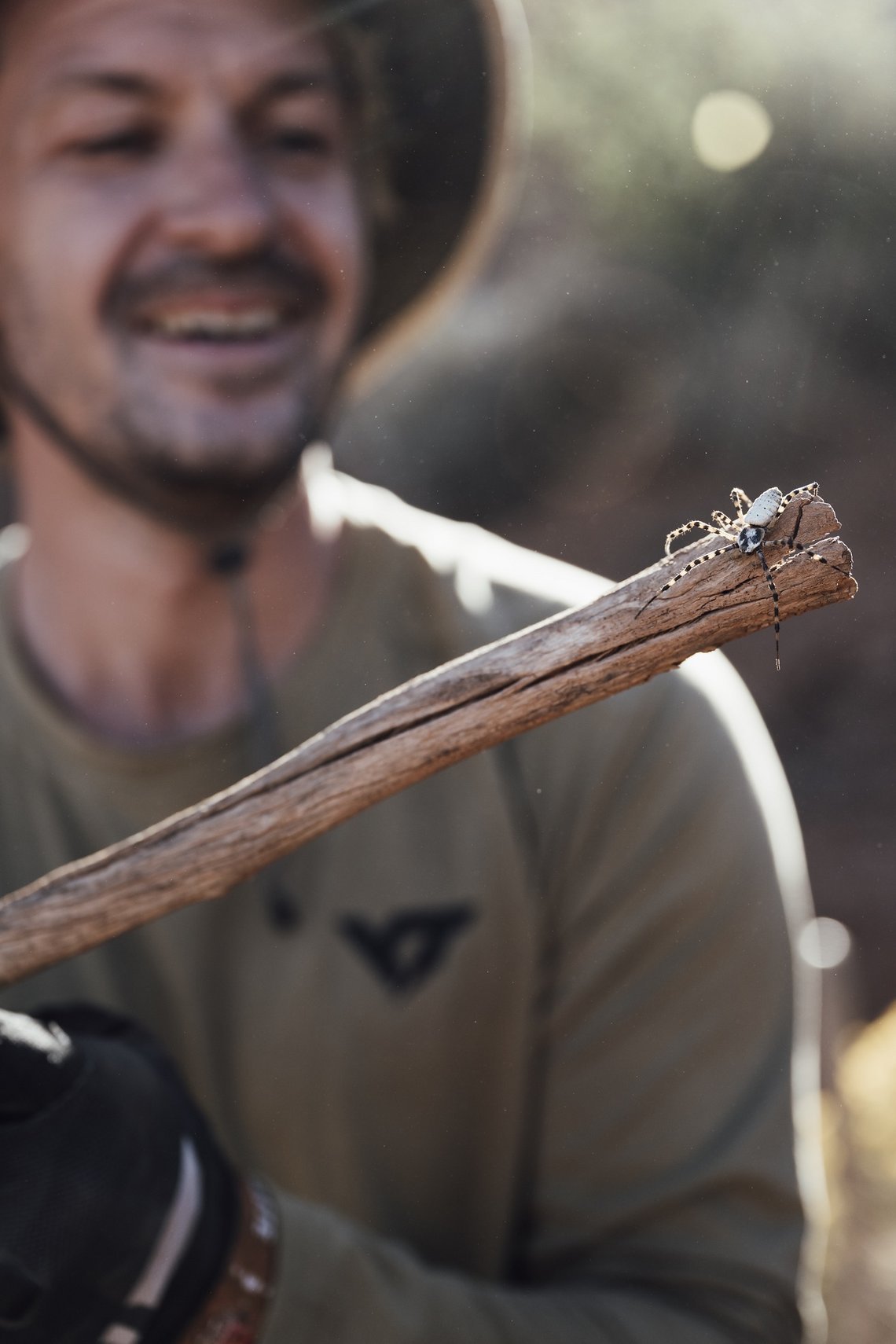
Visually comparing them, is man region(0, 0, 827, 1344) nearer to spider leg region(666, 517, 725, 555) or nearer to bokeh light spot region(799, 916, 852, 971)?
spider leg region(666, 517, 725, 555)

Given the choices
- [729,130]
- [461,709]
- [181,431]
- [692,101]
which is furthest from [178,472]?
[692,101]

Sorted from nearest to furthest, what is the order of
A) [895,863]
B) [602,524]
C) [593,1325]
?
[593,1325]
[895,863]
[602,524]

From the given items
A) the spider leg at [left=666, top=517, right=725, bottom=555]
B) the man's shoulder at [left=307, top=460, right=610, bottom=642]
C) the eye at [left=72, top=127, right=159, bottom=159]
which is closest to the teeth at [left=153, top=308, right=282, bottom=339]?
the eye at [left=72, top=127, right=159, bottom=159]

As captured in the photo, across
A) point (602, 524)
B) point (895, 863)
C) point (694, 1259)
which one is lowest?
point (895, 863)

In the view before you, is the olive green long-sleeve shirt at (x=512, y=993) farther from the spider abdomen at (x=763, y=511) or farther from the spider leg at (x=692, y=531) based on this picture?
the spider abdomen at (x=763, y=511)

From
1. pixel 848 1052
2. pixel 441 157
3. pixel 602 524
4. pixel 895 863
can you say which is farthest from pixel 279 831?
pixel 602 524

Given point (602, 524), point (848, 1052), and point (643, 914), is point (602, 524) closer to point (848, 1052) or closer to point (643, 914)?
point (848, 1052)

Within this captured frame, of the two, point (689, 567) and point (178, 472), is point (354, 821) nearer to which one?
point (178, 472)
